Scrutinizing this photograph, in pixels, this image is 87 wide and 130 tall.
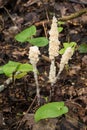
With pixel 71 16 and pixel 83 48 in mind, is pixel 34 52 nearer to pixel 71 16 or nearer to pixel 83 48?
pixel 83 48

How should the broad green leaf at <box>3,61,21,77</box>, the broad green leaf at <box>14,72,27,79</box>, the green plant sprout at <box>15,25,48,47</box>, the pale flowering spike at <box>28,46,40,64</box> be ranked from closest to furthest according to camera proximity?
the pale flowering spike at <box>28,46,40,64</box>, the broad green leaf at <box>3,61,21,77</box>, the broad green leaf at <box>14,72,27,79</box>, the green plant sprout at <box>15,25,48,47</box>

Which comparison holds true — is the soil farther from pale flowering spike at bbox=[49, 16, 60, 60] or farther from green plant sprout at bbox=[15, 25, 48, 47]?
pale flowering spike at bbox=[49, 16, 60, 60]

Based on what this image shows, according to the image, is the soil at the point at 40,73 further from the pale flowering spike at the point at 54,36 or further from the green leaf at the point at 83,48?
the pale flowering spike at the point at 54,36

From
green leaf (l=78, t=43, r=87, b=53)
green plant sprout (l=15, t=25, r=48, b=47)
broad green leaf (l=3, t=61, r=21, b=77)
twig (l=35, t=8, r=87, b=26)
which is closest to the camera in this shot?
broad green leaf (l=3, t=61, r=21, b=77)

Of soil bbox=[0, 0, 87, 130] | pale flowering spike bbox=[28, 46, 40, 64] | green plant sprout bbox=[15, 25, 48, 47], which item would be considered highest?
pale flowering spike bbox=[28, 46, 40, 64]

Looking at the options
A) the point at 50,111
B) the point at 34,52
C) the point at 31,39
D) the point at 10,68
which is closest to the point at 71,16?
the point at 31,39

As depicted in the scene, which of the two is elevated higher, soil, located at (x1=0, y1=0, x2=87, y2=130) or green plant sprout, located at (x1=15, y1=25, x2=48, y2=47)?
green plant sprout, located at (x1=15, y1=25, x2=48, y2=47)

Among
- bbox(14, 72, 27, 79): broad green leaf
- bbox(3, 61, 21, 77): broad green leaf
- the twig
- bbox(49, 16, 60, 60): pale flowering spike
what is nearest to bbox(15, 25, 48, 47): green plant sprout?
bbox(14, 72, 27, 79): broad green leaf

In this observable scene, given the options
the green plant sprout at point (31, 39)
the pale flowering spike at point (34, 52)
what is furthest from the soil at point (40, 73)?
A: the pale flowering spike at point (34, 52)
